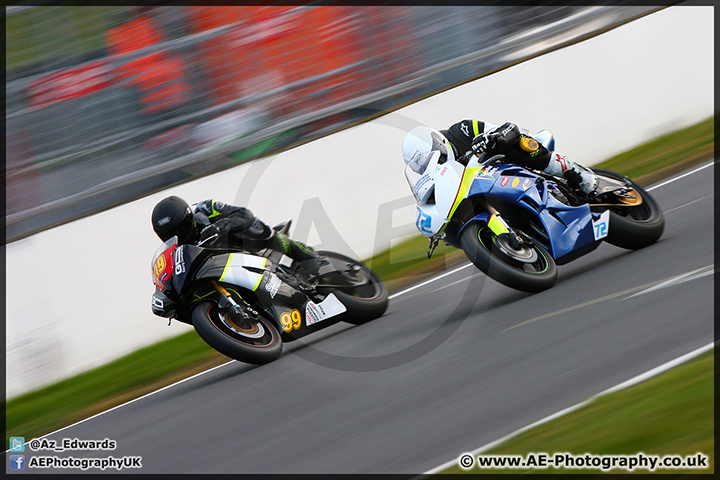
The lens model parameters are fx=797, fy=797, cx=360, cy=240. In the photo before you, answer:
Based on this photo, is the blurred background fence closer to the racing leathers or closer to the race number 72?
the racing leathers

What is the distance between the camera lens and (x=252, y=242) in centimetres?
724

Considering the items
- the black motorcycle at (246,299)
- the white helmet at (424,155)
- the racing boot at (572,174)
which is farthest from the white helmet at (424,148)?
the black motorcycle at (246,299)

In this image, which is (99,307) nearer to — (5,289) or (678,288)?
(5,289)

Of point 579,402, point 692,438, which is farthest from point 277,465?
point 692,438

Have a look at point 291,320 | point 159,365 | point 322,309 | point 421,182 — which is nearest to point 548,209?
point 421,182

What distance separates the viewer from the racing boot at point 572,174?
21.7 ft

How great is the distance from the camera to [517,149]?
21.4 ft

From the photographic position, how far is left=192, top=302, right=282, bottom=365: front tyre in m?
6.30

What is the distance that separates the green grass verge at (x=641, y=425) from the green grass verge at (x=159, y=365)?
15.0ft

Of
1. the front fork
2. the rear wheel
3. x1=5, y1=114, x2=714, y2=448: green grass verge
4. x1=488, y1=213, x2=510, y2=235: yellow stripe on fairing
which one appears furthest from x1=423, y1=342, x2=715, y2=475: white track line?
x1=5, y1=114, x2=714, y2=448: green grass verge

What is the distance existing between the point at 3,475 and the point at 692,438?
16.0 ft

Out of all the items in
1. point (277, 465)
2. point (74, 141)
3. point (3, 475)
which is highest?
point (74, 141)

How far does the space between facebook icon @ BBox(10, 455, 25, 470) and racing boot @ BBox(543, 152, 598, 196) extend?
482 centimetres

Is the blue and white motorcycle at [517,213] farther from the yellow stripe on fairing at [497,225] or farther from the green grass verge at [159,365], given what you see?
the green grass verge at [159,365]
